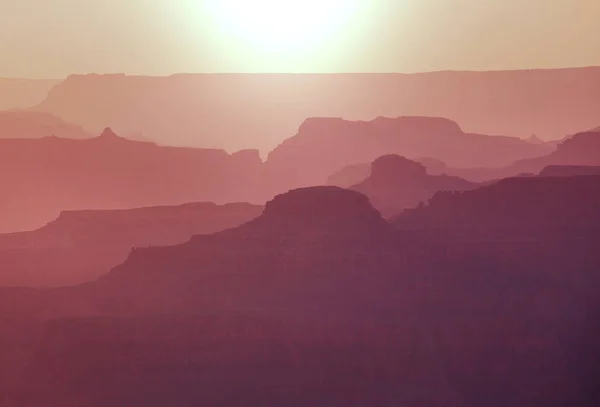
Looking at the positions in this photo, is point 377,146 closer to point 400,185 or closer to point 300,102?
point 400,185

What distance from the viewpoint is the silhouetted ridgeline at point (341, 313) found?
4.09 feet

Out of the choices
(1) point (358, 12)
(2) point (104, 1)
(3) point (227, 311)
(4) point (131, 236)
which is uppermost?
(2) point (104, 1)

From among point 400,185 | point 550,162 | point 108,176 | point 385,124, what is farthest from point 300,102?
point 550,162

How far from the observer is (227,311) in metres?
1.27

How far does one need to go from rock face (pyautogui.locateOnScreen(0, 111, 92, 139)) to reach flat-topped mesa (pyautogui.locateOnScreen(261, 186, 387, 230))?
1.73 feet

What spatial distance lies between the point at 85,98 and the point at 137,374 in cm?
71

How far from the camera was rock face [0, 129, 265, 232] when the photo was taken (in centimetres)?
132

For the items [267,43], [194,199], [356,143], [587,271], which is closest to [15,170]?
[194,199]

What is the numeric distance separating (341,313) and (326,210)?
0.84 ft

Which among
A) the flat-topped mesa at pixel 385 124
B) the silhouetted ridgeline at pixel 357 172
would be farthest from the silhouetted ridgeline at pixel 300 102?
the silhouetted ridgeline at pixel 357 172

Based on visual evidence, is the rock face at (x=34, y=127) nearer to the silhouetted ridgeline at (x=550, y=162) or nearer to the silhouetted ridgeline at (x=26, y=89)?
the silhouetted ridgeline at (x=26, y=89)

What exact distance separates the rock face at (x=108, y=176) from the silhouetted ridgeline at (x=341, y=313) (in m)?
0.12

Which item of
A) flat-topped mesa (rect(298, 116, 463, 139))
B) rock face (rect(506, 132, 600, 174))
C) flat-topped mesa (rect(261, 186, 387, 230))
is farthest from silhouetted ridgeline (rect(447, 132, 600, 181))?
flat-topped mesa (rect(261, 186, 387, 230))

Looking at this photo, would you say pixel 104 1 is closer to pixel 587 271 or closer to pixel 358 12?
pixel 358 12
